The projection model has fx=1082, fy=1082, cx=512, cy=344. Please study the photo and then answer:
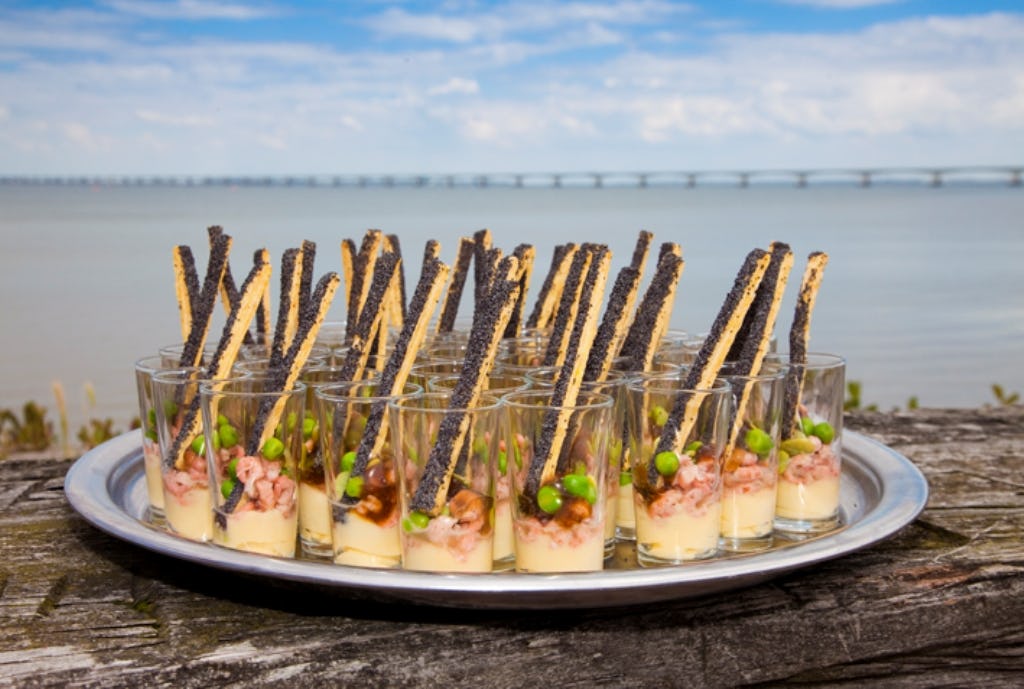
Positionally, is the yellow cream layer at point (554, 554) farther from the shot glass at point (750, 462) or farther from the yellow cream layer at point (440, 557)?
the shot glass at point (750, 462)

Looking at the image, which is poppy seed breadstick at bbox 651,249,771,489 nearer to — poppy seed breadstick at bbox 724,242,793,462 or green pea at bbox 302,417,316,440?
poppy seed breadstick at bbox 724,242,793,462

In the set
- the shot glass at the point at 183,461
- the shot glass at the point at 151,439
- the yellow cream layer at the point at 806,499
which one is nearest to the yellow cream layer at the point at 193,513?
the shot glass at the point at 183,461

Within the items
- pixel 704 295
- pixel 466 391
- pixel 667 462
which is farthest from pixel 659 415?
pixel 704 295

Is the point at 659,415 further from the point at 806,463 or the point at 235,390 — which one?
the point at 235,390

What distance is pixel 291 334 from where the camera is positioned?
122 inches

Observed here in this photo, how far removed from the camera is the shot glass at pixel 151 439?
305 centimetres

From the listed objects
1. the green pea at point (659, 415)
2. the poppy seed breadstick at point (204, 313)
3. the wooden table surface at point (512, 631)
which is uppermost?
the poppy seed breadstick at point (204, 313)

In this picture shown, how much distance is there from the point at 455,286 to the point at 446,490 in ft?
5.21

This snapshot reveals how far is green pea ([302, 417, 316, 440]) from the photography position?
2830 mm

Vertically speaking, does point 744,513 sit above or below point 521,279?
below

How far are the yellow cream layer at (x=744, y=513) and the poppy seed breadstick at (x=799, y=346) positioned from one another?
28cm

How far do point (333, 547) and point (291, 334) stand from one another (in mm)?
743

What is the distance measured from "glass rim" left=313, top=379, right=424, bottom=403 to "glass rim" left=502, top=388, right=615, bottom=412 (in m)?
0.22

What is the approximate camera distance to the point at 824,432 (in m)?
3.06
